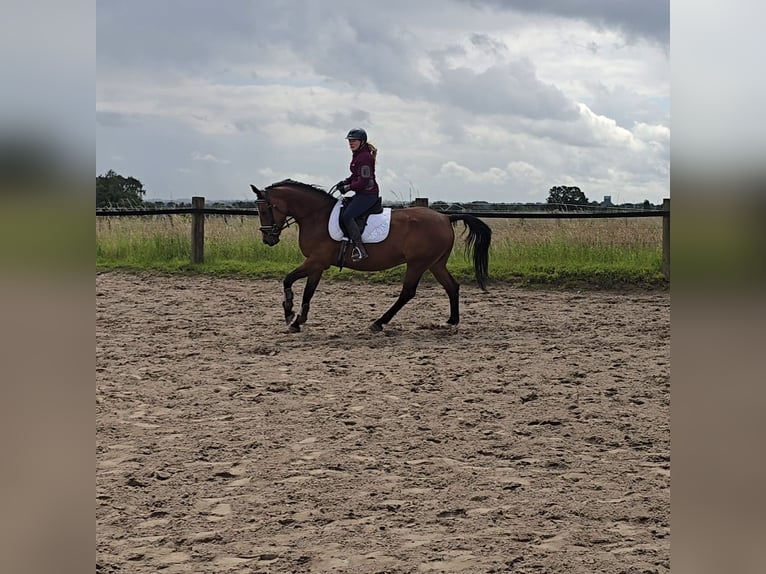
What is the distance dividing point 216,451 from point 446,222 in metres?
4.58

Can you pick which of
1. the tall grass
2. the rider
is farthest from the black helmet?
the tall grass

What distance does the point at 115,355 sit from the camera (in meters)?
7.03

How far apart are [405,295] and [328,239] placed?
36.7 inches

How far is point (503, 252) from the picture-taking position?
1231 centimetres

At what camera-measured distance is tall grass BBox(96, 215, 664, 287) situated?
1132 cm

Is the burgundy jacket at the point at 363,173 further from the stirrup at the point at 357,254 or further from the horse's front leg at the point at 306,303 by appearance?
the horse's front leg at the point at 306,303

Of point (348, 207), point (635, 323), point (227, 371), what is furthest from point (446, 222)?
point (227, 371)

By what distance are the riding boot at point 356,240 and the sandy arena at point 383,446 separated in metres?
0.75

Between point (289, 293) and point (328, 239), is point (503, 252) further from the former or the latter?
point (289, 293)

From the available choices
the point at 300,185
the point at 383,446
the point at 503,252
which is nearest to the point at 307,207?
the point at 300,185

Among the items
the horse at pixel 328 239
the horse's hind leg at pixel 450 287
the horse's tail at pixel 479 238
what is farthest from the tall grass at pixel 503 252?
the horse at pixel 328 239

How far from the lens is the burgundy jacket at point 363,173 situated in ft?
25.5

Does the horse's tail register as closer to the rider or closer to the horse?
the horse
